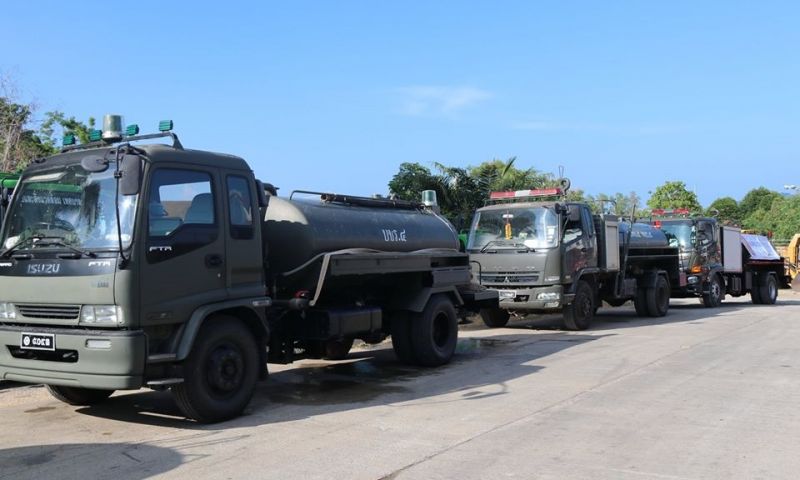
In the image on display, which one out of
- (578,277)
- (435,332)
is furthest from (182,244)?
(578,277)

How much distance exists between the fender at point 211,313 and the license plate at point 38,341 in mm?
1074

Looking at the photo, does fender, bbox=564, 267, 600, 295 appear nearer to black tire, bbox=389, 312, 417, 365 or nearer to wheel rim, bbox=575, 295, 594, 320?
wheel rim, bbox=575, 295, 594, 320

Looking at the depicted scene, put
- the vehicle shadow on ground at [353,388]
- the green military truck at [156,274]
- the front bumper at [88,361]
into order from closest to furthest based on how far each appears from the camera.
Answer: the front bumper at [88,361] → the green military truck at [156,274] → the vehicle shadow on ground at [353,388]

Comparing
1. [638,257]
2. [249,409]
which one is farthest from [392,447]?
[638,257]

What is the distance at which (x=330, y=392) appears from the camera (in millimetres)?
8211

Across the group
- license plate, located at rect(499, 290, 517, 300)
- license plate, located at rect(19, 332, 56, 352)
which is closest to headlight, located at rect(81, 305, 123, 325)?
license plate, located at rect(19, 332, 56, 352)

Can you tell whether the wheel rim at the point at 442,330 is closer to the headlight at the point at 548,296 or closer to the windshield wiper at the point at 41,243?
the headlight at the point at 548,296

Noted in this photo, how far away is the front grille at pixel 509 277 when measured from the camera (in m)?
13.9

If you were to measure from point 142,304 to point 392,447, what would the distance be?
2.45m

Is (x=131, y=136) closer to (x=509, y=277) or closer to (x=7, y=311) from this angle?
(x=7, y=311)

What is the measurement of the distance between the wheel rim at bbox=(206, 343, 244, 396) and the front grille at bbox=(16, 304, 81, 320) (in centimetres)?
124

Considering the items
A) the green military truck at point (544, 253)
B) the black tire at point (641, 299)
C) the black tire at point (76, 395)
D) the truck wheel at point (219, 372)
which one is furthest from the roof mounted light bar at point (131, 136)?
the black tire at point (641, 299)

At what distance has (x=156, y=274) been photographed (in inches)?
240

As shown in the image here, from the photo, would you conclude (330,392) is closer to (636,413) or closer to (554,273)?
(636,413)
